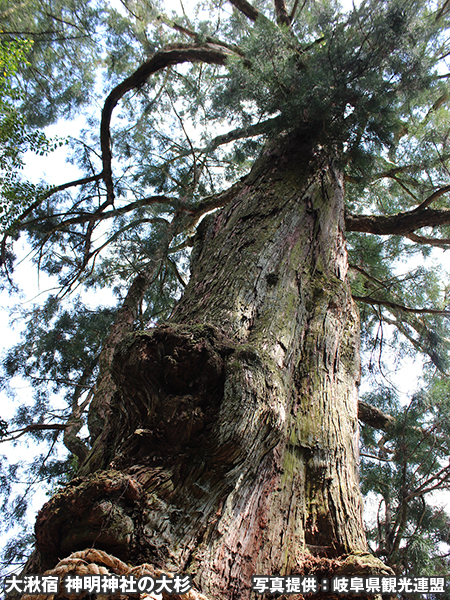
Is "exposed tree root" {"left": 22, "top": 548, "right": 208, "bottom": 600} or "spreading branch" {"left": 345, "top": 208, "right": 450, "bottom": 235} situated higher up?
"spreading branch" {"left": 345, "top": 208, "right": 450, "bottom": 235}

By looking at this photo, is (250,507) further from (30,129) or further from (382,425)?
(30,129)

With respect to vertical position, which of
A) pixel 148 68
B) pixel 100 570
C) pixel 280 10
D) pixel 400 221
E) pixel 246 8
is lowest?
pixel 100 570

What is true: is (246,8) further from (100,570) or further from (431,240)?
(100,570)

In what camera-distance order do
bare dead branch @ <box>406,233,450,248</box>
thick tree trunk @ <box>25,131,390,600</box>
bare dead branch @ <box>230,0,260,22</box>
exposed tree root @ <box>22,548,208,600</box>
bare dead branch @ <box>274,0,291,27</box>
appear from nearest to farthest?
exposed tree root @ <box>22,548,208,600</box> < thick tree trunk @ <box>25,131,390,600</box> < bare dead branch @ <box>406,233,450,248</box> < bare dead branch @ <box>274,0,291,27</box> < bare dead branch @ <box>230,0,260,22</box>

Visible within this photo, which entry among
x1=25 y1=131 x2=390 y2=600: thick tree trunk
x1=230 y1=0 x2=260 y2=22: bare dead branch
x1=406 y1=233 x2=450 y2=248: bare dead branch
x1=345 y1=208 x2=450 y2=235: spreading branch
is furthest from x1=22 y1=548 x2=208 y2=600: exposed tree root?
x1=230 y1=0 x2=260 y2=22: bare dead branch

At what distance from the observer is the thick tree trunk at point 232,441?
1.01 meters

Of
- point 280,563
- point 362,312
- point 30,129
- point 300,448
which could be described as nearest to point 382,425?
point 362,312

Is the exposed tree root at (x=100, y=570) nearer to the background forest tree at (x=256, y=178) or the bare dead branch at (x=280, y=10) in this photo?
the background forest tree at (x=256, y=178)

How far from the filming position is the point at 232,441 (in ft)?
3.70

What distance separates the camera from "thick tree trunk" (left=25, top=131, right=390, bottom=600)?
3.30 feet

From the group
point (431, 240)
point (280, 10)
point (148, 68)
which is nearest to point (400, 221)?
point (431, 240)

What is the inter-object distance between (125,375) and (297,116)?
2.31 metres

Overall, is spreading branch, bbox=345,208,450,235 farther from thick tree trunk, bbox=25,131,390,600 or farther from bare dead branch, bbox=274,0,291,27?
bare dead branch, bbox=274,0,291,27

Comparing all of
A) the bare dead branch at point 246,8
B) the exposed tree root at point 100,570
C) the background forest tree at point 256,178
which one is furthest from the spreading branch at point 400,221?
the bare dead branch at point 246,8
